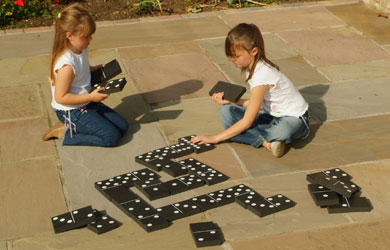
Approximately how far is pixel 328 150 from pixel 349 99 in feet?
4.36

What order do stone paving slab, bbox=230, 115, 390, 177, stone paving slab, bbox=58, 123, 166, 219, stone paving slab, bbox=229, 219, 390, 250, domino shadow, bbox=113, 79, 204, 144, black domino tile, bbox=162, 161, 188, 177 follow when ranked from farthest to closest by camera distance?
1. domino shadow, bbox=113, 79, 204, 144
2. stone paving slab, bbox=230, 115, 390, 177
3. black domino tile, bbox=162, 161, 188, 177
4. stone paving slab, bbox=58, 123, 166, 219
5. stone paving slab, bbox=229, 219, 390, 250

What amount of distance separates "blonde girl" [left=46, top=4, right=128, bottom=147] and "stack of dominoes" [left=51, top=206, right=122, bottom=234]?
1.29m

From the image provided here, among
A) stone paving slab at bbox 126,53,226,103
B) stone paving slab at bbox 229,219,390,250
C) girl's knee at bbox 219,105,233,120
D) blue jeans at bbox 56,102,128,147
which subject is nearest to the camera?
stone paving slab at bbox 229,219,390,250

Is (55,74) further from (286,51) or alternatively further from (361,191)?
(286,51)

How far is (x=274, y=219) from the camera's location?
16.2 ft

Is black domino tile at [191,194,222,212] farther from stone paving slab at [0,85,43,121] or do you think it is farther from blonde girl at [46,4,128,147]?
stone paving slab at [0,85,43,121]

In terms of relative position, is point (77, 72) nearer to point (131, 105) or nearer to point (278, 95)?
point (131, 105)

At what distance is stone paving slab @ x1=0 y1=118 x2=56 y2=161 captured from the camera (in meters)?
6.03

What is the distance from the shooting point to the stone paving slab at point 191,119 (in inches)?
253

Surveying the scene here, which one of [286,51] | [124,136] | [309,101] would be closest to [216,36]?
[286,51]

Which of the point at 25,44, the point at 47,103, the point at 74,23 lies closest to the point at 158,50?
the point at 25,44

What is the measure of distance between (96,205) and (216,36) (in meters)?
4.67

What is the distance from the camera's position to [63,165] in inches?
229

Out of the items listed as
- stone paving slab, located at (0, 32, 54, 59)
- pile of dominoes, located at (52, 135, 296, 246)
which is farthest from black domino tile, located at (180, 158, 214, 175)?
stone paving slab, located at (0, 32, 54, 59)
